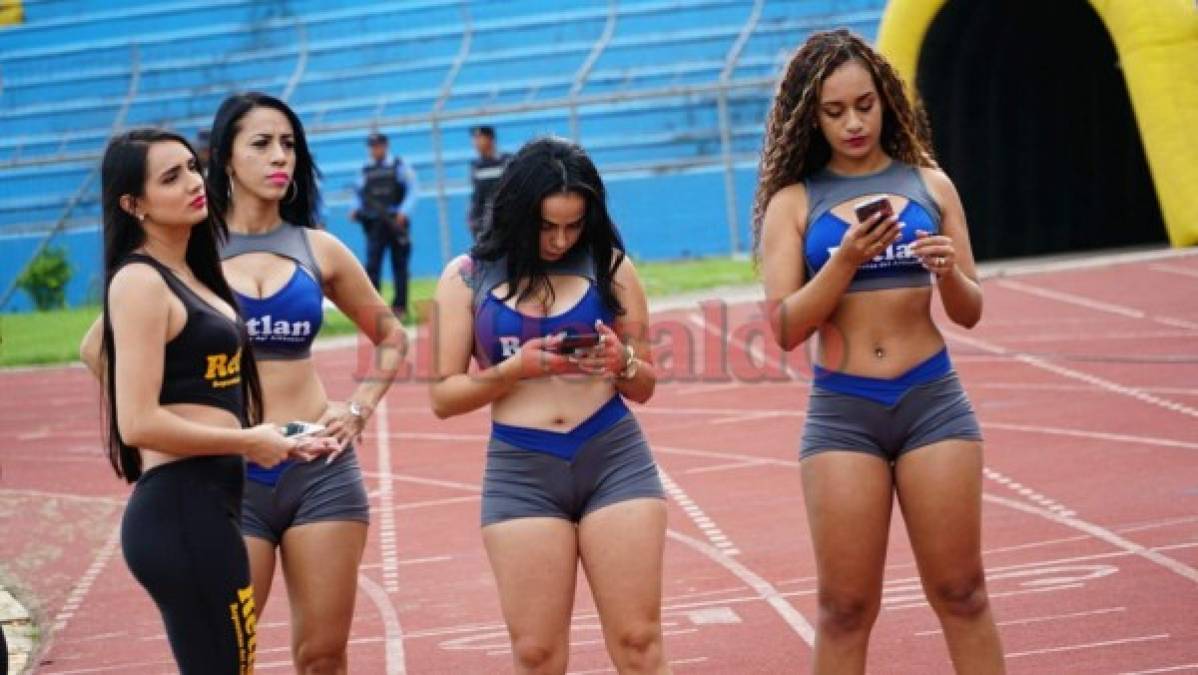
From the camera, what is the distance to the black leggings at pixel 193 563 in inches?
179

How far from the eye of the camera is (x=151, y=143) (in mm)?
4816

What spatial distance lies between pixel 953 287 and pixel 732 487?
543cm

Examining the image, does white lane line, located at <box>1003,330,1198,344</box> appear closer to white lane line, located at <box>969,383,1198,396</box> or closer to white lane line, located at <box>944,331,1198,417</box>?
white lane line, located at <box>944,331,1198,417</box>

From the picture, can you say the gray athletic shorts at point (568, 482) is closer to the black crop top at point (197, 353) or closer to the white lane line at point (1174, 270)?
the black crop top at point (197, 353)

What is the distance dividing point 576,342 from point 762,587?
3.07 m

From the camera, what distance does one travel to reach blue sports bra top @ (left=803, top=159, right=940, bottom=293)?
524 centimetres

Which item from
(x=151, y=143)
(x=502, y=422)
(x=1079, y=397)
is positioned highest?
(x=151, y=143)

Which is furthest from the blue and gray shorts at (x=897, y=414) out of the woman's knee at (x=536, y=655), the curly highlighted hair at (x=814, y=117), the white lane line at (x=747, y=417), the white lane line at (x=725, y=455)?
the white lane line at (x=747, y=417)

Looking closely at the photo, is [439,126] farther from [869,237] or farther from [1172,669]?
[869,237]

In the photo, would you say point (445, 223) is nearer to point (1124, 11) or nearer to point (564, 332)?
point (1124, 11)

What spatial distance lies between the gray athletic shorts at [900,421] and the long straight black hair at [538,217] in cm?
68

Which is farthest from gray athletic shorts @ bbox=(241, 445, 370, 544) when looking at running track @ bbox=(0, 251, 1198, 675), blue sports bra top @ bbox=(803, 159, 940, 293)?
running track @ bbox=(0, 251, 1198, 675)

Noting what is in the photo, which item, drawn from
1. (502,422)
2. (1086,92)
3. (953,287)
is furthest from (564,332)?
(1086,92)

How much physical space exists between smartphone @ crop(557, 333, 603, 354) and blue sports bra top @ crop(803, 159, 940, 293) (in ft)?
2.05
